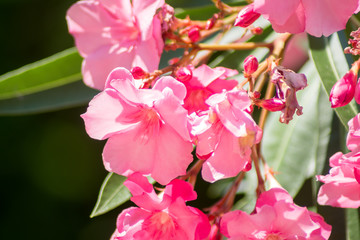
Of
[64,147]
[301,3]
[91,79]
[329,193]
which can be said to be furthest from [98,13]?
[64,147]

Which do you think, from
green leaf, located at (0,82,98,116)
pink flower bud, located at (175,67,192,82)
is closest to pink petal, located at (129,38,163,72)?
pink flower bud, located at (175,67,192,82)

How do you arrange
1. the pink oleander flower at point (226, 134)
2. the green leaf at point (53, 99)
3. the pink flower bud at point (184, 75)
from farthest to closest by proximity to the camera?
the green leaf at point (53, 99) → the pink flower bud at point (184, 75) → the pink oleander flower at point (226, 134)

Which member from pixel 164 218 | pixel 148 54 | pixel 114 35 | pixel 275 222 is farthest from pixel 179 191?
pixel 114 35

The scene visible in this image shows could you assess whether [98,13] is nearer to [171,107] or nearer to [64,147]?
[171,107]

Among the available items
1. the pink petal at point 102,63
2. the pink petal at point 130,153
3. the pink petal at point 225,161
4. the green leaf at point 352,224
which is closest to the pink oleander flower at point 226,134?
the pink petal at point 225,161

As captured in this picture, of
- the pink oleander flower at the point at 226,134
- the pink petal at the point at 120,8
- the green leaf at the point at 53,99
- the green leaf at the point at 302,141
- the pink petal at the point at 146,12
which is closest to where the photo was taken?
the pink oleander flower at the point at 226,134

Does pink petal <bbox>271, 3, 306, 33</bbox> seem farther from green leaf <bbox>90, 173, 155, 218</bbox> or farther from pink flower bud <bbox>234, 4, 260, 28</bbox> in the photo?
green leaf <bbox>90, 173, 155, 218</bbox>

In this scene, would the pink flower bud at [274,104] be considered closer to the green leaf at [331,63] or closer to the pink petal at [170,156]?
the pink petal at [170,156]
